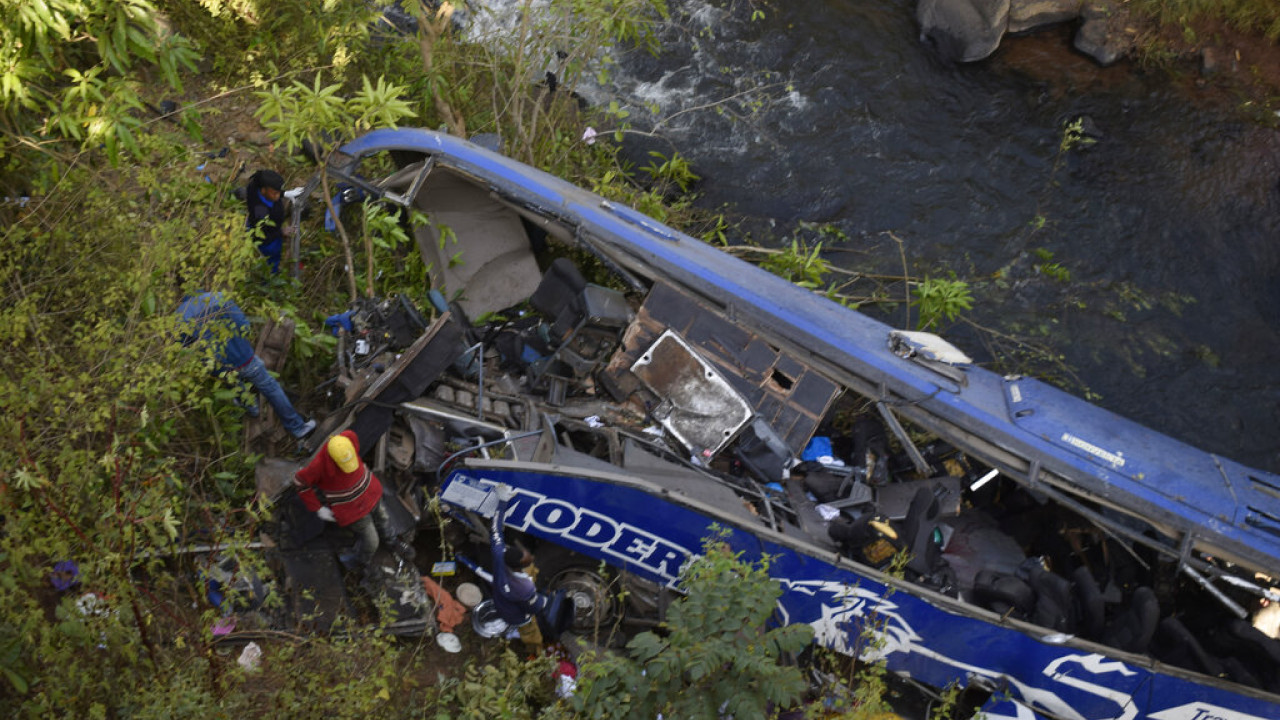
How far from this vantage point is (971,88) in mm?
11773

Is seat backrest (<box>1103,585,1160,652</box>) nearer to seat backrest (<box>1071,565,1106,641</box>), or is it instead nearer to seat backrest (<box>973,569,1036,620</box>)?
seat backrest (<box>1071,565,1106,641</box>)

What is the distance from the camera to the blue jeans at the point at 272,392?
5883 millimetres

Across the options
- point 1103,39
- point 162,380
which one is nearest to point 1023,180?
point 1103,39

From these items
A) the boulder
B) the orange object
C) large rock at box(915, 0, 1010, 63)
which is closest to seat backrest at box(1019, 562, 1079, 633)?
the orange object

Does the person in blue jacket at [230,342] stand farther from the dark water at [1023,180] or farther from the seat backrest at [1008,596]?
the dark water at [1023,180]

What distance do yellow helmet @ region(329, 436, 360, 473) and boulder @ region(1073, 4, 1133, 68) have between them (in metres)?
11.5

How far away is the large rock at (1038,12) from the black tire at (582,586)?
10.3 m

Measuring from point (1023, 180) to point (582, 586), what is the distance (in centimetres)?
788

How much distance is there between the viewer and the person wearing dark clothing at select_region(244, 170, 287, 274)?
700 centimetres

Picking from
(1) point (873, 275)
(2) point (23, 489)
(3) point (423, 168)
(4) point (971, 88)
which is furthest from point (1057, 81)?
(2) point (23, 489)

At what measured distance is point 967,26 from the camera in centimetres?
1202

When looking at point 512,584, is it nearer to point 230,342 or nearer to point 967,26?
point 230,342

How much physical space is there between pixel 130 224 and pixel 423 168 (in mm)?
1986

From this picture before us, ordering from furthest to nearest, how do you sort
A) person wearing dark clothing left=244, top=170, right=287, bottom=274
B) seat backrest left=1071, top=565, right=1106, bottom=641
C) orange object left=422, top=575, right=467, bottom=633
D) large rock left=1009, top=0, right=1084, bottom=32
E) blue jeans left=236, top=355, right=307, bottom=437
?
large rock left=1009, top=0, right=1084, bottom=32 → person wearing dark clothing left=244, top=170, right=287, bottom=274 → blue jeans left=236, top=355, right=307, bottom=437 → orange object left=422, top=575, right=467, bottom=633 → seat backrest left=1071, top=565, right=1106, bottom=641
